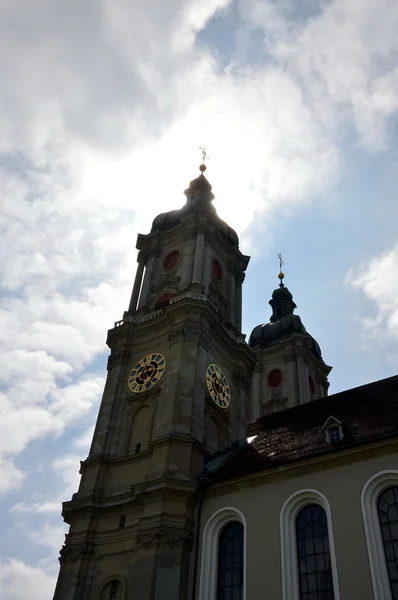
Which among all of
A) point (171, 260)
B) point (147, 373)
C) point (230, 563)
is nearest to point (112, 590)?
point (230, 563)

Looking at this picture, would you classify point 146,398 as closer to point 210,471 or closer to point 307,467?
point 210,471

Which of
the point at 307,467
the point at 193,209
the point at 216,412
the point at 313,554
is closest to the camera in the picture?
the point at 313,554

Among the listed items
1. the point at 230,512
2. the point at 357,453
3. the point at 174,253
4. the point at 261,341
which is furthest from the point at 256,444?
the point at 261,341

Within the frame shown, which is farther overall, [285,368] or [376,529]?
[285,368]

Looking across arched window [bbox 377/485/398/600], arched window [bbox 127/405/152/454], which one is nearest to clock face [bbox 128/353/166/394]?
arched window [bbox 127/405/152/454]

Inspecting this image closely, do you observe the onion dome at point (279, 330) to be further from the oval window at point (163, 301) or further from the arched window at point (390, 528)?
the arched window at point (390, 528)

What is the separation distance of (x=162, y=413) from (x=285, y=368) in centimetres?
1646

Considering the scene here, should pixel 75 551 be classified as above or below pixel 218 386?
below

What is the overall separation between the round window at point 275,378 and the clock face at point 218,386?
11479mm

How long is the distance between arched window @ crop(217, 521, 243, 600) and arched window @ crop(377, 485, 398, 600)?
15.6 feet

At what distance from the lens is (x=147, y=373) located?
26938 mm

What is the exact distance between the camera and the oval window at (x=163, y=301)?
30.1 metres

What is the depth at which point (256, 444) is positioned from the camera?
955 inches

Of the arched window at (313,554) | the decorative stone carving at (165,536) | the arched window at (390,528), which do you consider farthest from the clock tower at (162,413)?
the arched window at (390,528)
